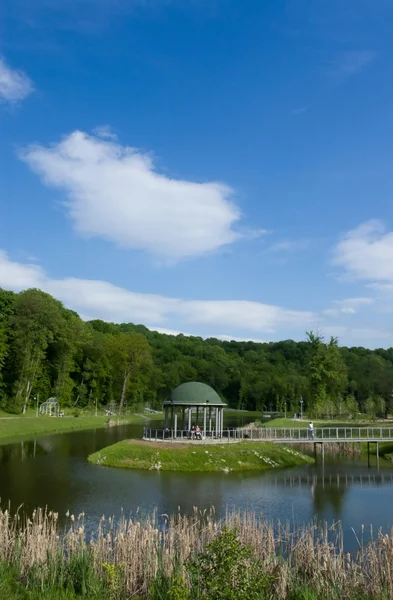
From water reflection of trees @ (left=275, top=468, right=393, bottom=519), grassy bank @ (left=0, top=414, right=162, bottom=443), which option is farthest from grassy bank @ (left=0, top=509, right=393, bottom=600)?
grassy bank @ (left=0, top=414, right=162, bottom=443)

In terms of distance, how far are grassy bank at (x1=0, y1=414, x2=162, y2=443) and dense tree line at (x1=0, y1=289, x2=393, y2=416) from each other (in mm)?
7455

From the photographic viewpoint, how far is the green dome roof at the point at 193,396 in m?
44.1

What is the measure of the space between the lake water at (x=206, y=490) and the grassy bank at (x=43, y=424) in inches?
726

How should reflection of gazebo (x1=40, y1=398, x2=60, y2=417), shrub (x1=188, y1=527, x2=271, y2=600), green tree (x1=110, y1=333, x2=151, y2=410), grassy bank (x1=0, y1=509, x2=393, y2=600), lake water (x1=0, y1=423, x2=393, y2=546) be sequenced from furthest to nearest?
1. green tree (x1=110, y1=333, x2=151, y2=410)
2. reflection of gazebo (x1=40, y1=398, x2=60, y2=417)
3. lake water (x1=0, y1=423, x2=393, y2=546)
4. grassy bank (x1=0, y1=509, x2=393, y2=600)
5. shrub (x1=188, y1=527, x2=271, y2=600)

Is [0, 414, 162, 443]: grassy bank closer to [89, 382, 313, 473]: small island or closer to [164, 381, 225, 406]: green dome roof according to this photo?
[89, 382, 313, 473]: small island

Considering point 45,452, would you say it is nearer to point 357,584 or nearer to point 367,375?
point 357,584

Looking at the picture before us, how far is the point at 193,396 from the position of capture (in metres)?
44.3

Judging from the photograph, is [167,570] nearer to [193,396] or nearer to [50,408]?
[193,396]

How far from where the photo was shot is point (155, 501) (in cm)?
2642


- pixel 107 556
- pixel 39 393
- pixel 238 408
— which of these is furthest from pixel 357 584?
pixel 238 408

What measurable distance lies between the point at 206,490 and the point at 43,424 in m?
43.6

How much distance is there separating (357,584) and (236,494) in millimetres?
16059

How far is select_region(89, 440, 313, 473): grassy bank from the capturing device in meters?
37.0

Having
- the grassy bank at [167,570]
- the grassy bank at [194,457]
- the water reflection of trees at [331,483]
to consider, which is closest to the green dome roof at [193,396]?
the grassy bank at [194,457]
